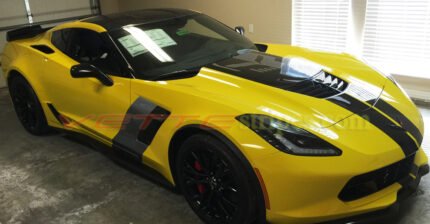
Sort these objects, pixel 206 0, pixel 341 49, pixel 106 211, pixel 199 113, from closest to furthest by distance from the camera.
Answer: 1. pixel 199 113
2. pixel 106 211
3. pixel 341 49
4. pixel 206 0

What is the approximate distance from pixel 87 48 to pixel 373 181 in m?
2.07

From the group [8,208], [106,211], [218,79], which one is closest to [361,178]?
[218,79]

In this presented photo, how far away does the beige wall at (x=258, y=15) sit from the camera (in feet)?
16.8

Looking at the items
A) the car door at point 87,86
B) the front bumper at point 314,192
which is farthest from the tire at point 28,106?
the front bumper at point 314,192

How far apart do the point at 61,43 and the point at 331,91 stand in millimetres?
2062

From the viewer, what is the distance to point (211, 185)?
202cm

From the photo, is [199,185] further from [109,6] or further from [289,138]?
[109,6]

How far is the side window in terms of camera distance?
2555 mm

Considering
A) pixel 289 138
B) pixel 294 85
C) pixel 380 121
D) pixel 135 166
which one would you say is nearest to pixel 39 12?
pixel 135 166

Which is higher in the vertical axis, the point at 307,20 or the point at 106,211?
the point at 307,20

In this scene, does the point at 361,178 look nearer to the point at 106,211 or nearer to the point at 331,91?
the point at 331,91

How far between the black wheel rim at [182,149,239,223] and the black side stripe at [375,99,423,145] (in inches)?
34.5

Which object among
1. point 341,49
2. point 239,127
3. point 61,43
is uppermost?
point 61,43

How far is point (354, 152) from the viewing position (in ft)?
5.62
